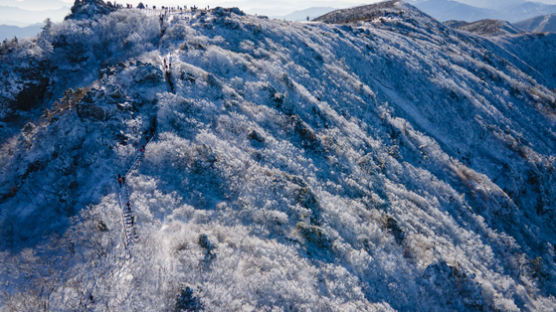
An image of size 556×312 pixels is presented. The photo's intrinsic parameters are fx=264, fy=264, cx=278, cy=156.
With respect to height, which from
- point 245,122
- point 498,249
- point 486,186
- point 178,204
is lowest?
point 498,249

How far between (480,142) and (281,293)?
36463 millimetres

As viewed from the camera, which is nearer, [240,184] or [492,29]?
[240,184]

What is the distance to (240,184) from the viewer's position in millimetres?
15703

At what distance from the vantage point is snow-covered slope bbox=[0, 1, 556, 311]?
11.1 m

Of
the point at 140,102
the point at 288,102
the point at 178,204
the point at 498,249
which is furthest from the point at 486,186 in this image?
the point at 140,102

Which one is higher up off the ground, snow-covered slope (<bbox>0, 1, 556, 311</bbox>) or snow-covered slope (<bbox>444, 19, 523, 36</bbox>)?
snow-covered slope (<bbox>444, 19, 523, 36</bbox>)

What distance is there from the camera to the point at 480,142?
114 feet

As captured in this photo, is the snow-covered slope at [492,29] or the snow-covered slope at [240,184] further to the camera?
the snow-covered slope at [492,29]

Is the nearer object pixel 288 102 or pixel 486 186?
pixel 288 102

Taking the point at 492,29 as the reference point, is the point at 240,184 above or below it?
below

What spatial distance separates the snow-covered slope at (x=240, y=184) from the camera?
11.1 meters

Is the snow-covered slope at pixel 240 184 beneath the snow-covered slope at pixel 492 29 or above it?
beneath

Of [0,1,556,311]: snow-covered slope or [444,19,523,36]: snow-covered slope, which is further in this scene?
[444,19,523,36]: snow-covered slope

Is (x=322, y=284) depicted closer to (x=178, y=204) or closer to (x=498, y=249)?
(x=178, y=204)
